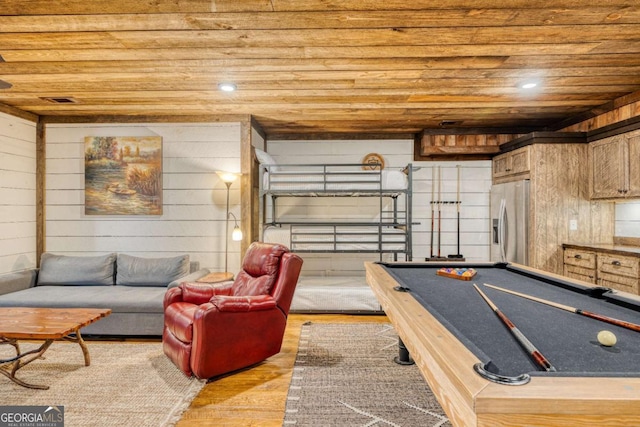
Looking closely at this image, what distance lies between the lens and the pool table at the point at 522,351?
0.78 metres

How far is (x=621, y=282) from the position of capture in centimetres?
317

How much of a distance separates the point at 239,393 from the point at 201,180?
263cm

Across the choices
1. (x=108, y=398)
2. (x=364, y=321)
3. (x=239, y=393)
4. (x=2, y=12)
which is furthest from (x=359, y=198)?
(x=2, y=12)

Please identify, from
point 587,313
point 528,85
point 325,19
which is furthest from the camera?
point 528,85

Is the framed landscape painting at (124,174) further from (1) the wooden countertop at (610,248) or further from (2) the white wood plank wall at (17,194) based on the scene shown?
(1) the wooden countertop at (610,248)

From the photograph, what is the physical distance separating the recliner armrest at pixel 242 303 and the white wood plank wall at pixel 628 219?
3.73 m

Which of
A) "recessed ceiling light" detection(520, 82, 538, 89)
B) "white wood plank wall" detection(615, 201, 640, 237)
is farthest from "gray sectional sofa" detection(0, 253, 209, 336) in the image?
"white wood plank wall" detection(615, 201, 640, 237)

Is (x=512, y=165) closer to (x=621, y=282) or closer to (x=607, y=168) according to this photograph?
(x=607, y=168)

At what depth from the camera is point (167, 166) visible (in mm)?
4266

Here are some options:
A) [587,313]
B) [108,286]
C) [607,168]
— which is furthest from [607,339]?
[108,286]

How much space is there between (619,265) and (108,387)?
13.9 feet

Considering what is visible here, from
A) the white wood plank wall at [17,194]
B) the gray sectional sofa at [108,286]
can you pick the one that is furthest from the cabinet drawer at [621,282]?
the white wood plank wall at [17,194]

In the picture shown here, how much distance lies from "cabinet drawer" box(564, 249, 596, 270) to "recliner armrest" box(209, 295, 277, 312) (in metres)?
3.11

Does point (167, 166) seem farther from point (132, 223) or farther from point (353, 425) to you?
point (353, 425)
